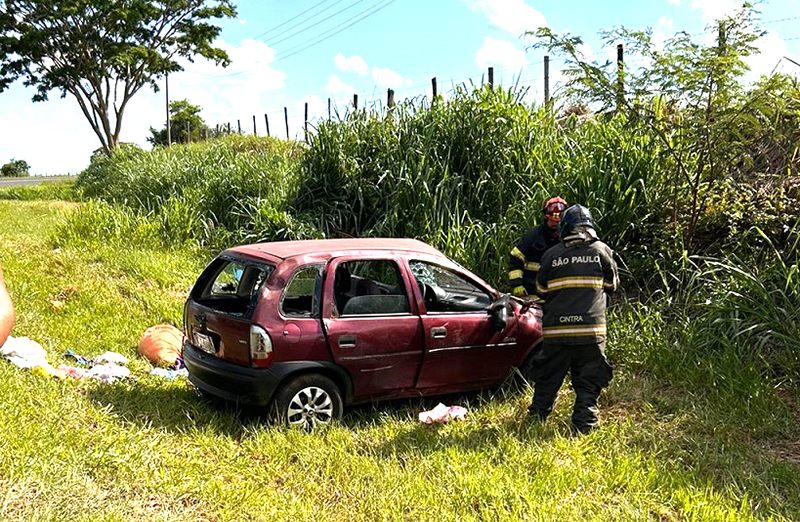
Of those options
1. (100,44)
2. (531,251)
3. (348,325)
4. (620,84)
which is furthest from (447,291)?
(100,44)

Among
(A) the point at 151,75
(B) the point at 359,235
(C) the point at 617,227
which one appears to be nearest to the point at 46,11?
(A) the point at 151,75

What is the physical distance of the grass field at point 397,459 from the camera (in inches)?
144

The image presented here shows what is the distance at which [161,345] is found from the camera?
6.89 meters

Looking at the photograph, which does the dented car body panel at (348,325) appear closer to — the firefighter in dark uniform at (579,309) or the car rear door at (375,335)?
the car rear door at (375,335)

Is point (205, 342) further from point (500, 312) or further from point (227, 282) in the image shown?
point (500, 312)

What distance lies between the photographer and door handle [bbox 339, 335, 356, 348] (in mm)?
4895

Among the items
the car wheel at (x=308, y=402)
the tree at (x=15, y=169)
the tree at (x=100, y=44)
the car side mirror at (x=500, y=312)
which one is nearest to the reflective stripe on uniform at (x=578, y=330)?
the car side mirror at (x=500, y=312)

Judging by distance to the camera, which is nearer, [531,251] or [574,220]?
[574,220]

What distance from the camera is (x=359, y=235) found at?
10.3m

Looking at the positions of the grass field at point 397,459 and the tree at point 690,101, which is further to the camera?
the tree at point 690,101

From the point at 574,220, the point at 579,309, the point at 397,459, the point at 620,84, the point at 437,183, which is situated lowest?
the point at 397,459

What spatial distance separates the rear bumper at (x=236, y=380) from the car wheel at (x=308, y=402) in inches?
4.8

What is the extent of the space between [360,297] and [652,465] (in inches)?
93.0

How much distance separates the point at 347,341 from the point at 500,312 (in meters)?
1.31
